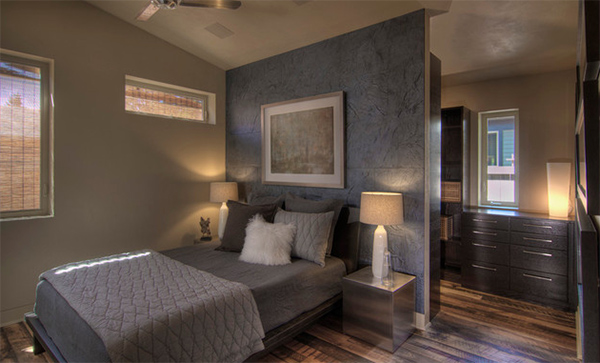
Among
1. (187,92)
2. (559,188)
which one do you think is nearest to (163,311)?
(187,92)

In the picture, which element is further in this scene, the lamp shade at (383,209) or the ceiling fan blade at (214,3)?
the lamp shade at (383,209)

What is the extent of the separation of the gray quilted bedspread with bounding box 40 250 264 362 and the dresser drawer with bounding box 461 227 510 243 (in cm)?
270

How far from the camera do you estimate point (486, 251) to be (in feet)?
11.5

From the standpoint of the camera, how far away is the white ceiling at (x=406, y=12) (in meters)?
2.63

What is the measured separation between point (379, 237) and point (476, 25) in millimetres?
2087

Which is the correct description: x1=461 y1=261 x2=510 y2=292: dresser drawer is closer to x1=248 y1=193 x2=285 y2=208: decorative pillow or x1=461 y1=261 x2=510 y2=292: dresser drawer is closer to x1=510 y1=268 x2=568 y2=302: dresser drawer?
x1=510 y1=268 x2=568 y2=302: dresser drawer

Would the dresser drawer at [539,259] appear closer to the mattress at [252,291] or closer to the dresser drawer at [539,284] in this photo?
the dresser drawer at [539,284]

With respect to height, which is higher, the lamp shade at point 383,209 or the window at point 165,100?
the window at point 165,100

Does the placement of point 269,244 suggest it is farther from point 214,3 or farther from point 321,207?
point 214,3

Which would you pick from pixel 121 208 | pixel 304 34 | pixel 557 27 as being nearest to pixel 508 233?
pixel 557 27

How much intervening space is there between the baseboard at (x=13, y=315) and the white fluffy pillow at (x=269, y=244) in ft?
6.73

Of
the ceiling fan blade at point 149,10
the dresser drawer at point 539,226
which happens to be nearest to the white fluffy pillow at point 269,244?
the ceiling fan blade at point 149,10

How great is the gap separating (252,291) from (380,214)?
45.6 inches

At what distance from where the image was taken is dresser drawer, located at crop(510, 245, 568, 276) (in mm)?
3057
